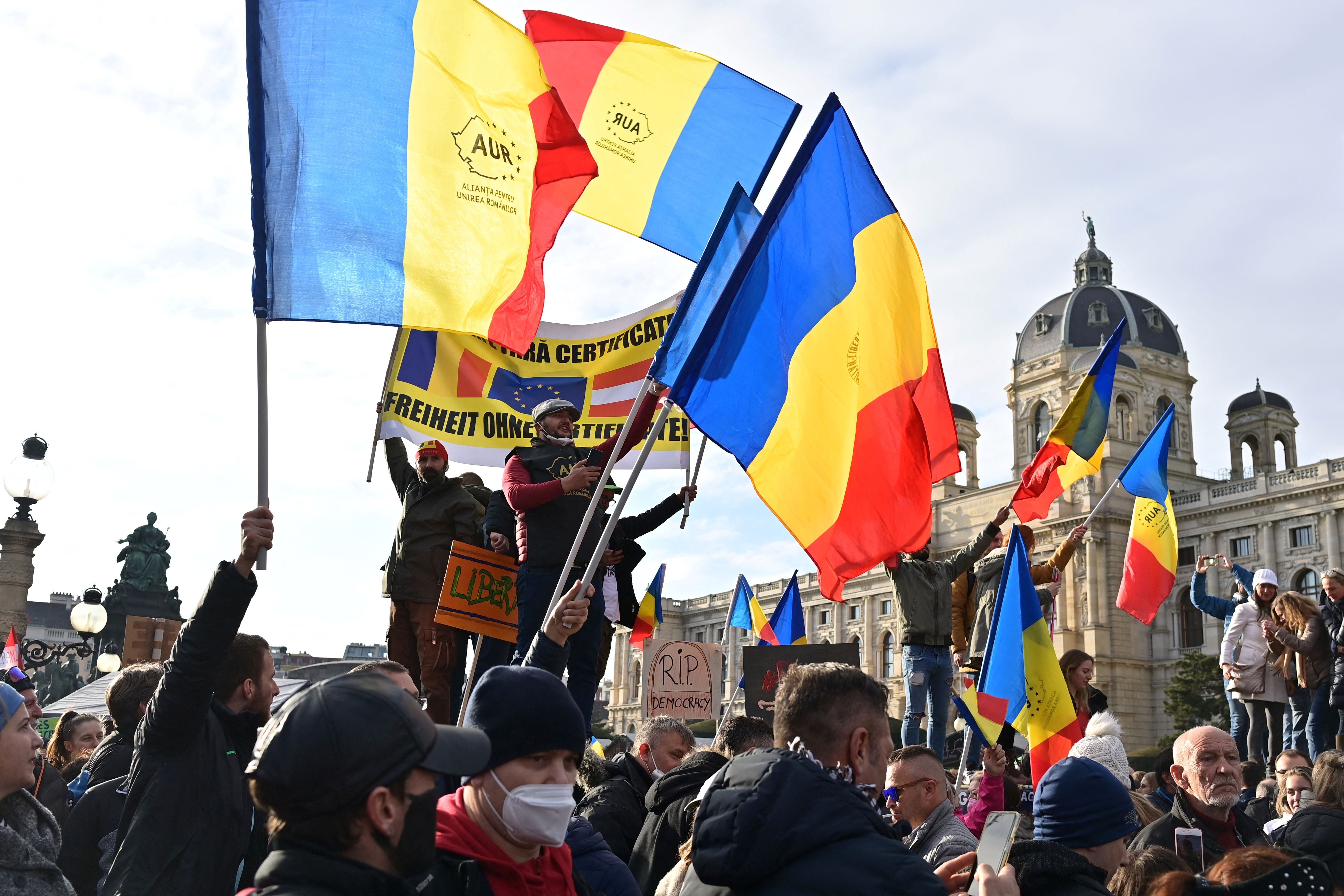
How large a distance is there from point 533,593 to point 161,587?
1174 centimetres

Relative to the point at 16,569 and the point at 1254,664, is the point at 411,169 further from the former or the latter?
the point at 16,569

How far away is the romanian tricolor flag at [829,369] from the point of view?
474 centimetres

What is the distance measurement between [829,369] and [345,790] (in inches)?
140

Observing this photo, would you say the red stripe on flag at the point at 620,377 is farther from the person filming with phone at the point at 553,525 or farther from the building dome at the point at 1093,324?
the building dome at the point at 1093,324

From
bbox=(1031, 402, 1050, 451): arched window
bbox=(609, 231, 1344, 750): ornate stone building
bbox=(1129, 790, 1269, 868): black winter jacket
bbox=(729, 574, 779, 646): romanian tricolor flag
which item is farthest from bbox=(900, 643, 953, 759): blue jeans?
bbox=(1031, 402, 1050, 451): arched window

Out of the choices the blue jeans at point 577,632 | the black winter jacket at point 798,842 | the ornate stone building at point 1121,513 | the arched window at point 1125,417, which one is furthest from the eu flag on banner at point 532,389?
the arched window at point 1125,417

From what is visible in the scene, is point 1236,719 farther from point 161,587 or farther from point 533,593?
point 161,587

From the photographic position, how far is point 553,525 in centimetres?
588

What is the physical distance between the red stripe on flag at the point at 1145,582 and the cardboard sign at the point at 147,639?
996cm

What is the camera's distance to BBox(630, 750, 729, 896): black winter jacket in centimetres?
393

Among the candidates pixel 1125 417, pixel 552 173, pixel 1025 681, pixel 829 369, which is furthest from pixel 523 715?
pixel 1125 417

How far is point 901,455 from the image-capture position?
17.3 feet

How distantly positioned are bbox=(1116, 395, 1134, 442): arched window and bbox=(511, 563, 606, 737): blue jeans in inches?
2591

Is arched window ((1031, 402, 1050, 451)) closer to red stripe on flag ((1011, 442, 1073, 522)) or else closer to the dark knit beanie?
red stripe on flag ((1011, 442, 1073, 522))
